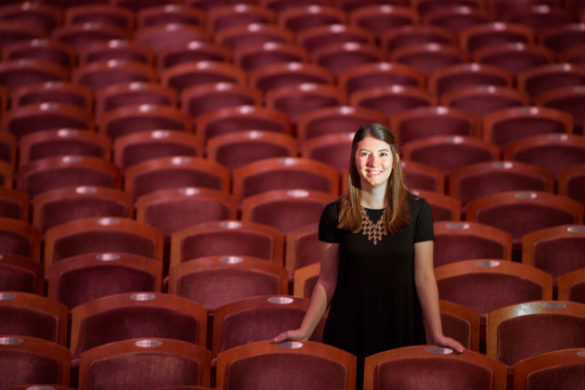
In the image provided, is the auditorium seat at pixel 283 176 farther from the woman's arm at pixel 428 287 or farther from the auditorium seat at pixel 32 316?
the woman's arm at pixel 428 287

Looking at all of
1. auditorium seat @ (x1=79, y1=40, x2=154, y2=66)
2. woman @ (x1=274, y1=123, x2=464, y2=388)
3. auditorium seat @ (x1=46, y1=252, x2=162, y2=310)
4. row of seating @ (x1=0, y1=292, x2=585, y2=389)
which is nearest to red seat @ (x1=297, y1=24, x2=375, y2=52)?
auditorium seat @ (x1=79, y1=40, x2=154, y2=66)

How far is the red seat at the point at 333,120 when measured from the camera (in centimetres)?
242

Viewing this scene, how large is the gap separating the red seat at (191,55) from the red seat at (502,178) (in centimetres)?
108

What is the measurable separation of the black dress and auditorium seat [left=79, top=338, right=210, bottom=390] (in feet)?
0.73

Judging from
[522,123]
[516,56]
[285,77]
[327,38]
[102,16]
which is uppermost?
[102,16]

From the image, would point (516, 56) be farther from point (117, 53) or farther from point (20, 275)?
point (20, 275)

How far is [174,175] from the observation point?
2.15m

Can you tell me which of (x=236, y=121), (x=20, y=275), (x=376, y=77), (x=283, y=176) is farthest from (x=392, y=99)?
(x=20, y=275)

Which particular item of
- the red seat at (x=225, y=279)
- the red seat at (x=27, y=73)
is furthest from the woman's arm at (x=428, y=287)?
the red seat at (x=27, y=73)

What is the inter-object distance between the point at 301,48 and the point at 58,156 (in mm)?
1017

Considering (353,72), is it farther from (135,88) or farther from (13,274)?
(13,274)

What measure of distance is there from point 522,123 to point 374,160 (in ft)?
4.24

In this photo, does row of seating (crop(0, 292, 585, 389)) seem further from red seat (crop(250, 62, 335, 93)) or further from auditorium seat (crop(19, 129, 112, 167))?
red seat (crop(250, 62, 335, 93))

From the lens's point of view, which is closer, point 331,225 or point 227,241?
point 331,225
